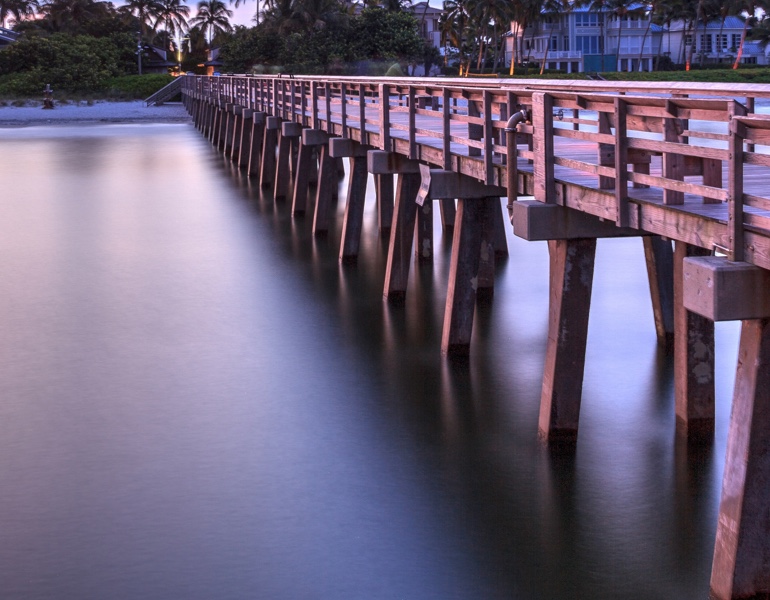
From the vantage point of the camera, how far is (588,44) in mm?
93062

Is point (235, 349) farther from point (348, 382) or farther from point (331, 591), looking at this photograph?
point (331, 591)

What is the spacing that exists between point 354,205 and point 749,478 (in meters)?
10.1

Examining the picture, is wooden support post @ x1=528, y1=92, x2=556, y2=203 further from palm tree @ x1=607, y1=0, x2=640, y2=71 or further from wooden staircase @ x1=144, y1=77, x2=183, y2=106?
palm tree @ x1=607, y1=0, x2=640, y2=71

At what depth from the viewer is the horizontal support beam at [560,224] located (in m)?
7.82

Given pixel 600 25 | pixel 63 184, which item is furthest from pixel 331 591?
pixel 600 25

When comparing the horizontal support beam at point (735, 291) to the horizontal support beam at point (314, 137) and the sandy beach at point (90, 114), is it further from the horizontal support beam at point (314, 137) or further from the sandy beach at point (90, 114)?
the sandy beach at point (90, 114)

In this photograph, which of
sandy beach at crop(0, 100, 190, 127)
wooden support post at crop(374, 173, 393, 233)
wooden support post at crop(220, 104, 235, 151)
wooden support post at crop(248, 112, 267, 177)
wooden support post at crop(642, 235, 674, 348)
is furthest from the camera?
sandy beach at crop(0, 100, 190, 127)

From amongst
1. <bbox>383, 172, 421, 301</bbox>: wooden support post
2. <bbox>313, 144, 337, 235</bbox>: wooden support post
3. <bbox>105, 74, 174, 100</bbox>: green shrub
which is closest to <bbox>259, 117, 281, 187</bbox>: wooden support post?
<bbox>313, 144, 337, 235</bbox>: wooden support post

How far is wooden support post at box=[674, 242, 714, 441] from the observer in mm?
8164

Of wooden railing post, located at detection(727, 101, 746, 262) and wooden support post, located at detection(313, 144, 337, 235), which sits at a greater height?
wooden railing post, located at detection(727, 101, 746, 262)

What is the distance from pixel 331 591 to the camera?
6625 millimetres

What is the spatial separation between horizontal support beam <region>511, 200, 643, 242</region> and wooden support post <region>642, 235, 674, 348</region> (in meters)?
2.22

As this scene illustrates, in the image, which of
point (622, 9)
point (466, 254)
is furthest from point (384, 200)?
Answer: point (622, 9)

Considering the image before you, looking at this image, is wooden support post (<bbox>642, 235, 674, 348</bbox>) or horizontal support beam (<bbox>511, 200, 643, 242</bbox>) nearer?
horizontal support beam (<bbox>511, 200, 643, 242</bbox>)
